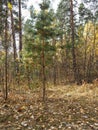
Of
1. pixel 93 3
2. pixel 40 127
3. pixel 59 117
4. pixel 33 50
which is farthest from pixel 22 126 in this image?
pixel 93 3

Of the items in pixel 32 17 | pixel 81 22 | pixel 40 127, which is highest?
pixel 81 22

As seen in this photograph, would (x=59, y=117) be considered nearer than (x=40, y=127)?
No

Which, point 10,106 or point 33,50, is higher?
point 33,50

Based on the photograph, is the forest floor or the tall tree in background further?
the tall tree in background

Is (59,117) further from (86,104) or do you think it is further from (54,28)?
(54,28)

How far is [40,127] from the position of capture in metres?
7.74

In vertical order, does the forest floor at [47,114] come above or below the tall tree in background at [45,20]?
below

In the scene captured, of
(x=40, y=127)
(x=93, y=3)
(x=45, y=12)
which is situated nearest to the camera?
(x=40, y=127)

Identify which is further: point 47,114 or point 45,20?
point 45,20

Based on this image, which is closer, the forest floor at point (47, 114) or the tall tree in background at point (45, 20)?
the forest floor at point (47, 114)

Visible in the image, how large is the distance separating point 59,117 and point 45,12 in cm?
501

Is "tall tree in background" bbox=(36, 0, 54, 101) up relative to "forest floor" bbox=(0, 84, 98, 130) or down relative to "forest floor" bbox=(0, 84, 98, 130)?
up

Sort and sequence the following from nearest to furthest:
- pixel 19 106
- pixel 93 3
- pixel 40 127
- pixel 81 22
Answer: pixel 40 127, pixel 19 106, pixel 93 3, pixel 81 22

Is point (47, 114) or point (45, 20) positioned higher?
point (45, 20)
